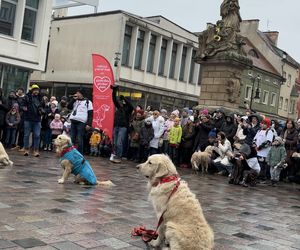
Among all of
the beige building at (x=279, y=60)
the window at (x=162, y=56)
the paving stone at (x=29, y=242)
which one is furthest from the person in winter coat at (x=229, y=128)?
the beige building at (x=279, y=60)

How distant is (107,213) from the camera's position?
721 cm

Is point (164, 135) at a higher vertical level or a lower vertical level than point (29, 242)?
higher

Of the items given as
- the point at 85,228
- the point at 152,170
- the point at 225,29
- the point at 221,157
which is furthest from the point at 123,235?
the point at 225,29

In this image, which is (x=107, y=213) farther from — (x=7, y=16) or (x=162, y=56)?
(x=162, y=56)

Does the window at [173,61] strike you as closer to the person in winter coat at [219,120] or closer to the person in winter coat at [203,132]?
the person in winter coat at [219,120]

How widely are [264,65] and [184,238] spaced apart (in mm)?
61471

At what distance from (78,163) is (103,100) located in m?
5.99

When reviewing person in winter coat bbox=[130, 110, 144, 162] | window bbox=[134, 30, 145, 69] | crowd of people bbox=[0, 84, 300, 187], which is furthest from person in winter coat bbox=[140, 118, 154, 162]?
window bbox=[134, 30, 145, 69]

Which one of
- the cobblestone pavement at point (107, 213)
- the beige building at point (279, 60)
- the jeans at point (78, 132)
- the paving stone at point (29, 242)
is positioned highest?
the beige building at point (279, 60)

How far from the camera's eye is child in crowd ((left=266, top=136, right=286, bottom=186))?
14181mm

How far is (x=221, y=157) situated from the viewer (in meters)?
15.1

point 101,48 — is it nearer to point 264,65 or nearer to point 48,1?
point 48,1

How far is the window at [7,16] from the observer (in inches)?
1165

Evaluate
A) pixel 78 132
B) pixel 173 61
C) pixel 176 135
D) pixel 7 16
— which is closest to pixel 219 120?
pixel 176 135
